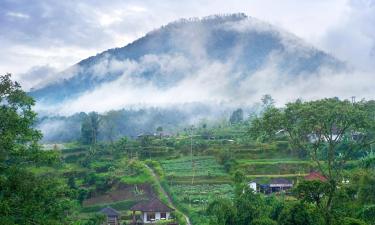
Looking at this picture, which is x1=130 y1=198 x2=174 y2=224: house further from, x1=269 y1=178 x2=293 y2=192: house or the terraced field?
x1=269 y1=178 x2=293 y2=192: house

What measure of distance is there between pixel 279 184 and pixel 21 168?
3473 centimetres

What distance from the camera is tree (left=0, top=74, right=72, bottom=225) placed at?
1045cm

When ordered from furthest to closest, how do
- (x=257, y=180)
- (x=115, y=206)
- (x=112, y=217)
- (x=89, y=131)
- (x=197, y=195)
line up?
(x=89, y=131) < (x=257, y=180) < (x=115, y=206) < (x=197, y=195) < (x=112, y=217)

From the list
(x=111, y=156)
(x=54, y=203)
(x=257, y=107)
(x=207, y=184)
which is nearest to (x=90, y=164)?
(x=111, y=156)

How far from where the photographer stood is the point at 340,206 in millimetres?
16484

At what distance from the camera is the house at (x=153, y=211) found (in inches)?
1462

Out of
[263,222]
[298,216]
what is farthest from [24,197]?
[263,222]

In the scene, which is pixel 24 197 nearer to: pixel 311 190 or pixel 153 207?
pixel 311 190

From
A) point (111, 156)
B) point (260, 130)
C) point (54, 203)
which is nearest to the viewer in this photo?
point (54, 203)

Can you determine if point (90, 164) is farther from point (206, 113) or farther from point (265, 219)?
point (206, 113)

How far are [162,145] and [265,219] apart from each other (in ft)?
148

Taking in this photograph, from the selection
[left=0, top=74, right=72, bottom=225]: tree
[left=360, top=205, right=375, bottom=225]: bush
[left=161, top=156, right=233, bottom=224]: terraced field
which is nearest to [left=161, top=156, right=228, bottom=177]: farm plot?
[left=161, top=156, right=233, bottom=224]: terraced field

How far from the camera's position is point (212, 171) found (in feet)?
161

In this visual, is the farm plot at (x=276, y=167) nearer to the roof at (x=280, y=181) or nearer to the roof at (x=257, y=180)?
the roof at (x=257, y=180)
